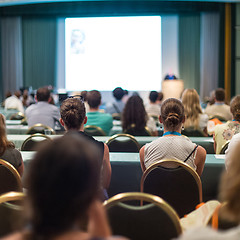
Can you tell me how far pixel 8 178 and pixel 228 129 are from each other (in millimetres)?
2105

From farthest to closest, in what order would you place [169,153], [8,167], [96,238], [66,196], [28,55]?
[28,55], [169,153], [8,167], [96,238], [66,196]

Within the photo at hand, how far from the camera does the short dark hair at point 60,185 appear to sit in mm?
1028

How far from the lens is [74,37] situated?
14266 millimetres

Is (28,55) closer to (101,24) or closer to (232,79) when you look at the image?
(101,24)

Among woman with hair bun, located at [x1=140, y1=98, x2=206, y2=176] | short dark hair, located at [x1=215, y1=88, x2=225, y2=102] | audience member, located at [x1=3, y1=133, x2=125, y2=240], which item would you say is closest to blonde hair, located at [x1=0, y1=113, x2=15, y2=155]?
woman with hair bun, located at [x1=140, y1=98, x2=206, y2=176]

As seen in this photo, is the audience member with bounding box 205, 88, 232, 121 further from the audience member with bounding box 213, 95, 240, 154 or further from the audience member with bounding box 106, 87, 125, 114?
the audience member with bounding box 213, 95, 240, 154

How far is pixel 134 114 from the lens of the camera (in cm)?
494

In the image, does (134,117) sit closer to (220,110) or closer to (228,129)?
(228,129)

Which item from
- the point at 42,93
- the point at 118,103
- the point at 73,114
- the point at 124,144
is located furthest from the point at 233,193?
the point at 118,103

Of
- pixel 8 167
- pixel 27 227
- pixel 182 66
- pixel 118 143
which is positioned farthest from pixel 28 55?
pixel 27 227

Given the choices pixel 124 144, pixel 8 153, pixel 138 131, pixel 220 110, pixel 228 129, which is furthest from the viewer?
pixel 220 110

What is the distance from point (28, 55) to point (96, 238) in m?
14.5

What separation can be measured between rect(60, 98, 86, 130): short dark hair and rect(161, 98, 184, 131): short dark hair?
590mm

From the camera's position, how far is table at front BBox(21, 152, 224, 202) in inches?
134
